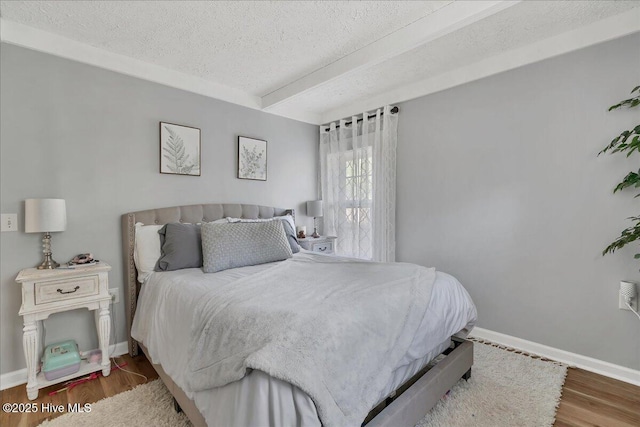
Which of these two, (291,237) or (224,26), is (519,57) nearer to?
(224,26)

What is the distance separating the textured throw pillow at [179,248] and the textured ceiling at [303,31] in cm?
150

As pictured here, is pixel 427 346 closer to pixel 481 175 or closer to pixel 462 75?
pixel 481 175

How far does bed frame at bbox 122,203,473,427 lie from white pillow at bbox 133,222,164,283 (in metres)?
0.08

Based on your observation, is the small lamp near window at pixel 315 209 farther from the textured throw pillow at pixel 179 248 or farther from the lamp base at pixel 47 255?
the lamp base at pixel 47 255

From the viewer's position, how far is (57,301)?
1966 mm

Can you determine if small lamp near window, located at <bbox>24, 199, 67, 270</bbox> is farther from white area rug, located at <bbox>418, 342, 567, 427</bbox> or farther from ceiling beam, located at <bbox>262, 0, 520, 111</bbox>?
white area rug, located at <bbox>418, 342, 567, 427</bbox>

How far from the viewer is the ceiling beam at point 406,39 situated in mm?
1840

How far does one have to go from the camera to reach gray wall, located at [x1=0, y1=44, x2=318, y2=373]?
Answer: 208 centimetres

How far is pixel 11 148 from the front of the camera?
81.4 inches

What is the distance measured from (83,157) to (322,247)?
8.37 feet

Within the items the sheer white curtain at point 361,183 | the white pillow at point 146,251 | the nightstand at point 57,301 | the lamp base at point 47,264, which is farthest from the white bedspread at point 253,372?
the sheer white curtain at point 361,183

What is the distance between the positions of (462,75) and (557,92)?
81 cm

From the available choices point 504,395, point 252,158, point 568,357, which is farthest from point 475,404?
point 252,158

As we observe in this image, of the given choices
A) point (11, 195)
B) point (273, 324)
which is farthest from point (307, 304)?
point (11, 195)
